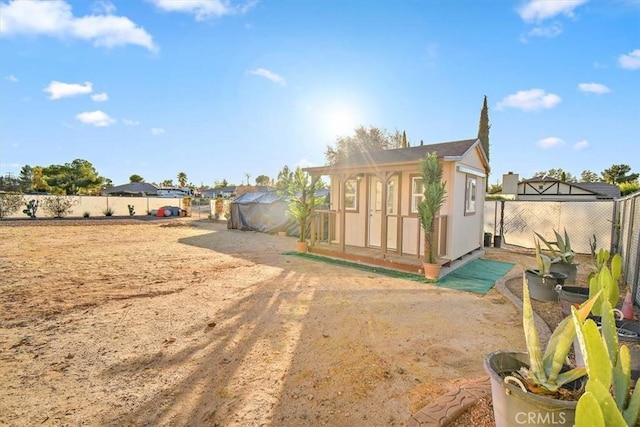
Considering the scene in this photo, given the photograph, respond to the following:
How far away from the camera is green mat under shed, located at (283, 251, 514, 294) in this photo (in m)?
6.00

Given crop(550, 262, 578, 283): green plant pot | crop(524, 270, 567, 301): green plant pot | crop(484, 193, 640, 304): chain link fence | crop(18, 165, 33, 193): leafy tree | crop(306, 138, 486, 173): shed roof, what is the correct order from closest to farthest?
crop(524, 270, 567, 301): green plant pot, crop(550, 262, 578, 283): green plant pot, crop(306, 138, 486, 173): shed roof, crop(484, 193, 640, 304): chain link fence, crop(18, 165, 33, 193): leafy tree

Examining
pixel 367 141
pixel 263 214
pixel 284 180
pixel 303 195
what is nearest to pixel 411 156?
pixel 303 195

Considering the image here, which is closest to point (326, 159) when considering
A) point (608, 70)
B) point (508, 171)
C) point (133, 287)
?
point (508, 171)

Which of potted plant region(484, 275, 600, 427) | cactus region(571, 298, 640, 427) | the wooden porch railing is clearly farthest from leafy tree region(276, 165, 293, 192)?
cactus region(571, 298, 640, 427)

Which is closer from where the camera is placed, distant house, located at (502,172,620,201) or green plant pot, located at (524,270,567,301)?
green plant pot, located at (524,270,567,301)

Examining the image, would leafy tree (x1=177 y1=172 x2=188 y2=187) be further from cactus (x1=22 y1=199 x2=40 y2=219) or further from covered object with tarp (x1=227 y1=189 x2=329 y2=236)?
covered object with tarp (x1=227 y1=189 x2=329 y2=236)

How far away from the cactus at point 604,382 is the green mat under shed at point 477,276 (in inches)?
169

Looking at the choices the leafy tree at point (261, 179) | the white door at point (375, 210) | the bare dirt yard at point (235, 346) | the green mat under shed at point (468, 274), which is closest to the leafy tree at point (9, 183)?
the leafy tree at point (261, 179)

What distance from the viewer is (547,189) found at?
87.9 ft

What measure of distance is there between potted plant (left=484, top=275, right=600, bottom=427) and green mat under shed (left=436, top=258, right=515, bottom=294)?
13.6 feet

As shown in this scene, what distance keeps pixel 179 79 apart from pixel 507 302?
13324mm

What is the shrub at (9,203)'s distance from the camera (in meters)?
20.0

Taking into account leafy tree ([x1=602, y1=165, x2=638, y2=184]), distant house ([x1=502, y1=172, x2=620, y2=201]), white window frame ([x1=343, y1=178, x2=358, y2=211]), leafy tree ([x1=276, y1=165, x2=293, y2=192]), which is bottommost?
white window frame ([x1=343, y1=178, x2=358, y2=211])

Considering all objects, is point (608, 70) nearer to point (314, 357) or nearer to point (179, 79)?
point (314, 357)
